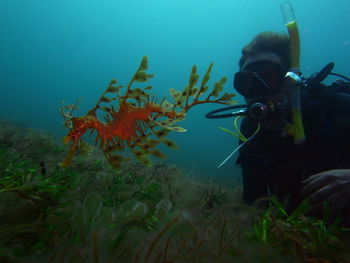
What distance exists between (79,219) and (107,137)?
63cm

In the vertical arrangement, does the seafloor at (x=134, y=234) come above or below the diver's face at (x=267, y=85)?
below

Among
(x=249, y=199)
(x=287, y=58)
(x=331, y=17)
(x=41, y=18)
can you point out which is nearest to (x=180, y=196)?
(x=249, y=199)

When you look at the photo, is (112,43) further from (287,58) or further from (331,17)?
(287,58)

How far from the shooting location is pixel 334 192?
2.22 metres

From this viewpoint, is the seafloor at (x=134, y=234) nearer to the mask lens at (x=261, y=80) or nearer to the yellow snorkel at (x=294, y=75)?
the yellow snorkel at (x=294, y=75)

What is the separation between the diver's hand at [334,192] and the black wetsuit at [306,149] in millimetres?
612

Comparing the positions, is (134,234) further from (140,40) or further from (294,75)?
(140,40)

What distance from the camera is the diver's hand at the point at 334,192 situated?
7.16 ft

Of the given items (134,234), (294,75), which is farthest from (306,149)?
(134,234)

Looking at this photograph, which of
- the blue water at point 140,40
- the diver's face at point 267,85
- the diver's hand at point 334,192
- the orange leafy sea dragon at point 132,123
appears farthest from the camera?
the blue water at point 140,40

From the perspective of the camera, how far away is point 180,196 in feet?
11.6

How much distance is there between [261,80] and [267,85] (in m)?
0.13

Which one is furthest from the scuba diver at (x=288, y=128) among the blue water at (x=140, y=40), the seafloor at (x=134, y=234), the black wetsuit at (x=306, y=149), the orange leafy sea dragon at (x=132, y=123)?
the blue water at (x=140, y=40)

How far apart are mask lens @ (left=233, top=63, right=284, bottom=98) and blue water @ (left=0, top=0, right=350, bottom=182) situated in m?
74.0
